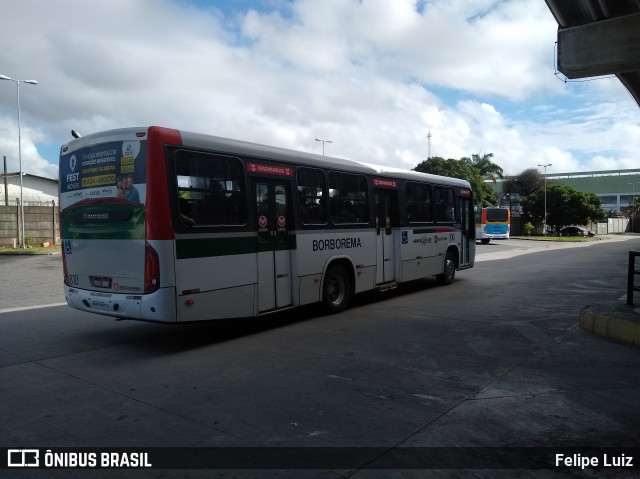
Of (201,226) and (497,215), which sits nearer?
(201,226)

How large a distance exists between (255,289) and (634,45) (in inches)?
431

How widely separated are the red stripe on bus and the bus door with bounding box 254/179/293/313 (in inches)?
67.3

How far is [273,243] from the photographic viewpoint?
8406 mm

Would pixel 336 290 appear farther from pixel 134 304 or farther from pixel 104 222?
pixel 104 222

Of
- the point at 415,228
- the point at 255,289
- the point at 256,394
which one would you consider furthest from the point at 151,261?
the point at 415,228

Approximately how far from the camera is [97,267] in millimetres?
7336

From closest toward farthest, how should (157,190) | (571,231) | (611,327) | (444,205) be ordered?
(157,190)
(611,327)
(444,205)
(571,231)

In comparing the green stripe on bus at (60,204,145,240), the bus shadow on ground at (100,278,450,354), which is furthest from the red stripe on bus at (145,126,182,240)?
the bus shadow on ground at (100,278,450,354)

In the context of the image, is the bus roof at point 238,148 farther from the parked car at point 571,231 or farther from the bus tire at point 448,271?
the parked car at point 571,231

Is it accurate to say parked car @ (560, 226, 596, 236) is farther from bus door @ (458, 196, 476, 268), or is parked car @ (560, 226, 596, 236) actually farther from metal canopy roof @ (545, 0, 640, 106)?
metal canopy roof @ (545, 0, 640, 106)

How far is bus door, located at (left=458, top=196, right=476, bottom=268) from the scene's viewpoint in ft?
48.8

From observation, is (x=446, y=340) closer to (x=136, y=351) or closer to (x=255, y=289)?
(x=255, y=289)

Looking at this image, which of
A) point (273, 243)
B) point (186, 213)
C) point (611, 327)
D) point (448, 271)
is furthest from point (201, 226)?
point (448, 271)

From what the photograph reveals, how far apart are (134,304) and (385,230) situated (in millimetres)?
6087
